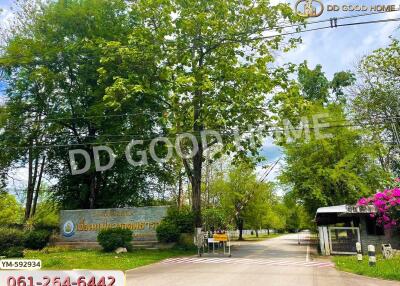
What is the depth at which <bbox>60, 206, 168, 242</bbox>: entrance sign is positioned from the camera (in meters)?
25.9

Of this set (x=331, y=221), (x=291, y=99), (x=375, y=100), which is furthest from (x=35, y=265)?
(x=375, y=100)

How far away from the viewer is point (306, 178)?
30.1m

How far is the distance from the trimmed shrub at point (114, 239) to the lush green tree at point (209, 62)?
7.02 m

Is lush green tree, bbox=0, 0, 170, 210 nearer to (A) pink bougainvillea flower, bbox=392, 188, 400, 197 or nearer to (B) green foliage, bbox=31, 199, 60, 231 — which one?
(B) green foliage, bbox=31, 199, 60, 231

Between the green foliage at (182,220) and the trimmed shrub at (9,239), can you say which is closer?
the trimmed shrub at (9,239)

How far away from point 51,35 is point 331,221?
25.2 metres

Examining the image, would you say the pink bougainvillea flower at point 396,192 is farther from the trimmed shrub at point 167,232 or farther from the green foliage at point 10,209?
the green foliage at point 10,209

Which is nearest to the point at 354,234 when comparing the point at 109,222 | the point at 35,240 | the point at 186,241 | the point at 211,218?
the point at 186,241

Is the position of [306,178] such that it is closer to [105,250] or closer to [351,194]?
[351,194]

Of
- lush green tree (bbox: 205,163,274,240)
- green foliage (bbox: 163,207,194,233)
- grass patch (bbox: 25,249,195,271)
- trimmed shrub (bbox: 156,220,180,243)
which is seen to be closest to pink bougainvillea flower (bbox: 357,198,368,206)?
grass patch (bbox: 25,249,195,271)

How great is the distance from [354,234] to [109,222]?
15739 mm

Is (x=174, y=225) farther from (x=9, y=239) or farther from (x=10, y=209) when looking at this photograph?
(x=10, y=209)

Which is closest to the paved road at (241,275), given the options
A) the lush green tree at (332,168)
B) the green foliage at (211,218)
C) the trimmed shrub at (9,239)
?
the trimmed shrub at (9,239)

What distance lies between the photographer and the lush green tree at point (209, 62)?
2308 centimetres
